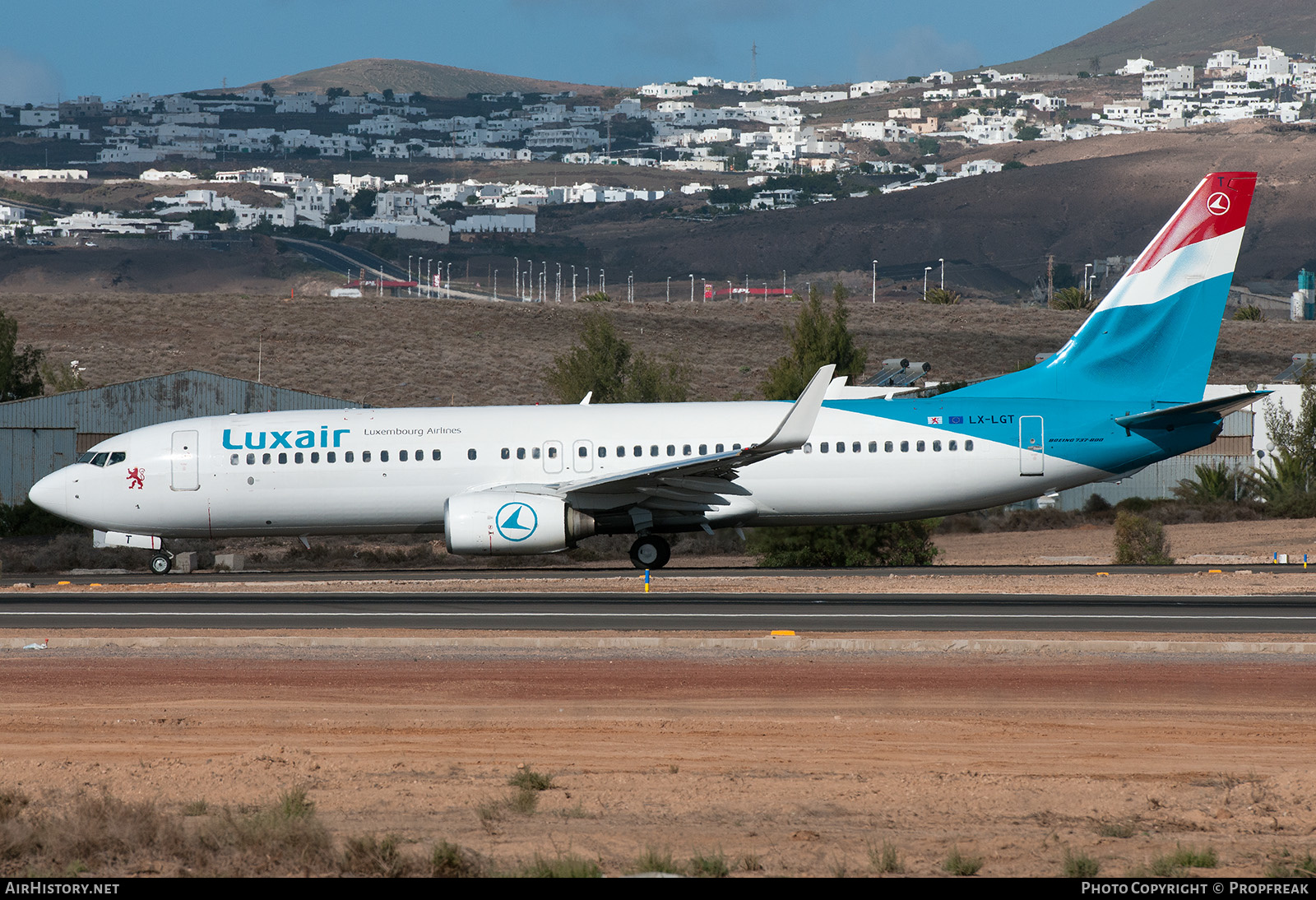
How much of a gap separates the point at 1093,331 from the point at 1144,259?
177cm

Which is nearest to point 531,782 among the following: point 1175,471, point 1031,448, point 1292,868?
point 1292,868

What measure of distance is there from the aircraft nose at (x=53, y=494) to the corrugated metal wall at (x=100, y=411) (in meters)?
15.1

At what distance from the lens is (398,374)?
72500 millimetres

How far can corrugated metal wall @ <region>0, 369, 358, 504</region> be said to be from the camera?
4175cm

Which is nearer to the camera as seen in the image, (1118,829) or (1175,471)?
(1118,829)

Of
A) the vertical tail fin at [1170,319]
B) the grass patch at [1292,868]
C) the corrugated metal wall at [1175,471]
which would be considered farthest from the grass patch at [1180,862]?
the corrugated metal wall at [1175,471]

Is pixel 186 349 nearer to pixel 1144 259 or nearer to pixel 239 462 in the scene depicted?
pixel 239 462

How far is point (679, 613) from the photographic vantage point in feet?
65.1

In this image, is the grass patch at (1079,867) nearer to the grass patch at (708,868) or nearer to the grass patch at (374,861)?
the grass patch at (708,868)

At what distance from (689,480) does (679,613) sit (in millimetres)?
6514

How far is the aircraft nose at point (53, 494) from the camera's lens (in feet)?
90.5

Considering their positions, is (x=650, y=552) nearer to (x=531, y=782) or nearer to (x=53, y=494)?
(x=53, y=494)

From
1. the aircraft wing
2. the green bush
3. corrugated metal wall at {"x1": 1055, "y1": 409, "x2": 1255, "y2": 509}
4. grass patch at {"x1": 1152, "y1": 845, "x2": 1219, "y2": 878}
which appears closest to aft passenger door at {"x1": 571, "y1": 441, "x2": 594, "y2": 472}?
the aircraft wing
